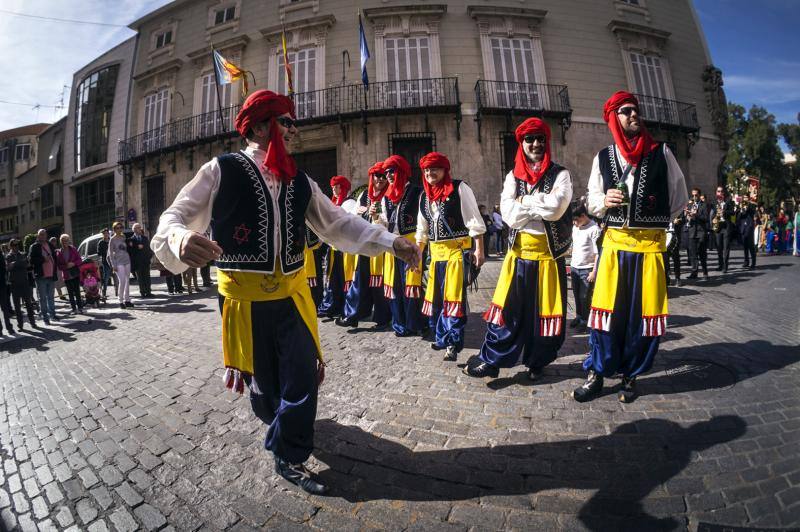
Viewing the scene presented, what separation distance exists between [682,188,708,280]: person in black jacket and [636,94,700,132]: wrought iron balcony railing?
10.3 m

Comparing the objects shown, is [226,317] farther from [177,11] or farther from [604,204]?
[177,11]

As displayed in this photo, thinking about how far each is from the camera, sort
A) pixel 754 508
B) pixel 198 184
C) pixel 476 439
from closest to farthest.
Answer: pixel 754 508 → pixel 198 184 → pixel 476 439

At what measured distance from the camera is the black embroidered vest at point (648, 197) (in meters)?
2.96

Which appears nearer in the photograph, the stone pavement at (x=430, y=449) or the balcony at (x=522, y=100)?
the stone pavement at (x=430, y=449)

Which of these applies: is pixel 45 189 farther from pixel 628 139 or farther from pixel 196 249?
pixel 628 139

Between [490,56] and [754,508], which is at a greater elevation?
[490,56]

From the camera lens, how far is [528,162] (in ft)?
11.4

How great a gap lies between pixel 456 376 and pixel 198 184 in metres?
2.69

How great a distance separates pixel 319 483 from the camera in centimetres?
205

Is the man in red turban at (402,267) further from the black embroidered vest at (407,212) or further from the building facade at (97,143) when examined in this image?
the building facade at (97,143)

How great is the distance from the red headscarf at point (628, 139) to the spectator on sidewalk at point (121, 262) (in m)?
10.8

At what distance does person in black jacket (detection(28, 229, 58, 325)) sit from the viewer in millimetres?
8477

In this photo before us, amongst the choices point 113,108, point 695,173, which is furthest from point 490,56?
point 113,108

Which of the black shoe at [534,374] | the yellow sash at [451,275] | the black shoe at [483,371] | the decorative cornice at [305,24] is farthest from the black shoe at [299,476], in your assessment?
the decorative cornice at [305,24]
